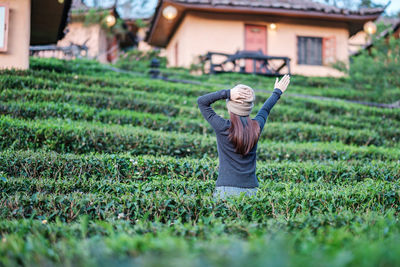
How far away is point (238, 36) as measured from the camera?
A: 2042cm

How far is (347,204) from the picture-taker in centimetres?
409

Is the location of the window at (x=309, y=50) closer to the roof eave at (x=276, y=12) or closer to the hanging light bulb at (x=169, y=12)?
the roof eave at (x=276, y=12)

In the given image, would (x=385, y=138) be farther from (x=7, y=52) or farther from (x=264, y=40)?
(x=264, y=40)

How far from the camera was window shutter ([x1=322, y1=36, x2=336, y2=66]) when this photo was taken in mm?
20938

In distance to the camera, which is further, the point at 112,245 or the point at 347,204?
the point at 347,204

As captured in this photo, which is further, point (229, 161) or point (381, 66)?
point (381, 66)

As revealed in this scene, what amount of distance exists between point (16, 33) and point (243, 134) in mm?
9449

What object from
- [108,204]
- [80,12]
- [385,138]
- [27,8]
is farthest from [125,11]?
[108,204]

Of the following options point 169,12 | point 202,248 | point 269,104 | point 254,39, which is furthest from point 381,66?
point 202,248

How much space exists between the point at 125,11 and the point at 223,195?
127 ft

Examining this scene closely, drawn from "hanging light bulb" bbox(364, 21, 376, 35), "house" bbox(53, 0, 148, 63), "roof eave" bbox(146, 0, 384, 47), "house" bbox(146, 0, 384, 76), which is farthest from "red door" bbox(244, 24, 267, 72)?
"house" bbox(53, 0, 148, 63)

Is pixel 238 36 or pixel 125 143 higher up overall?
pixel 238 36

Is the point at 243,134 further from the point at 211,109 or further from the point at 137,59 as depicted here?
the point at 137,59

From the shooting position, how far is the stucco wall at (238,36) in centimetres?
1997
